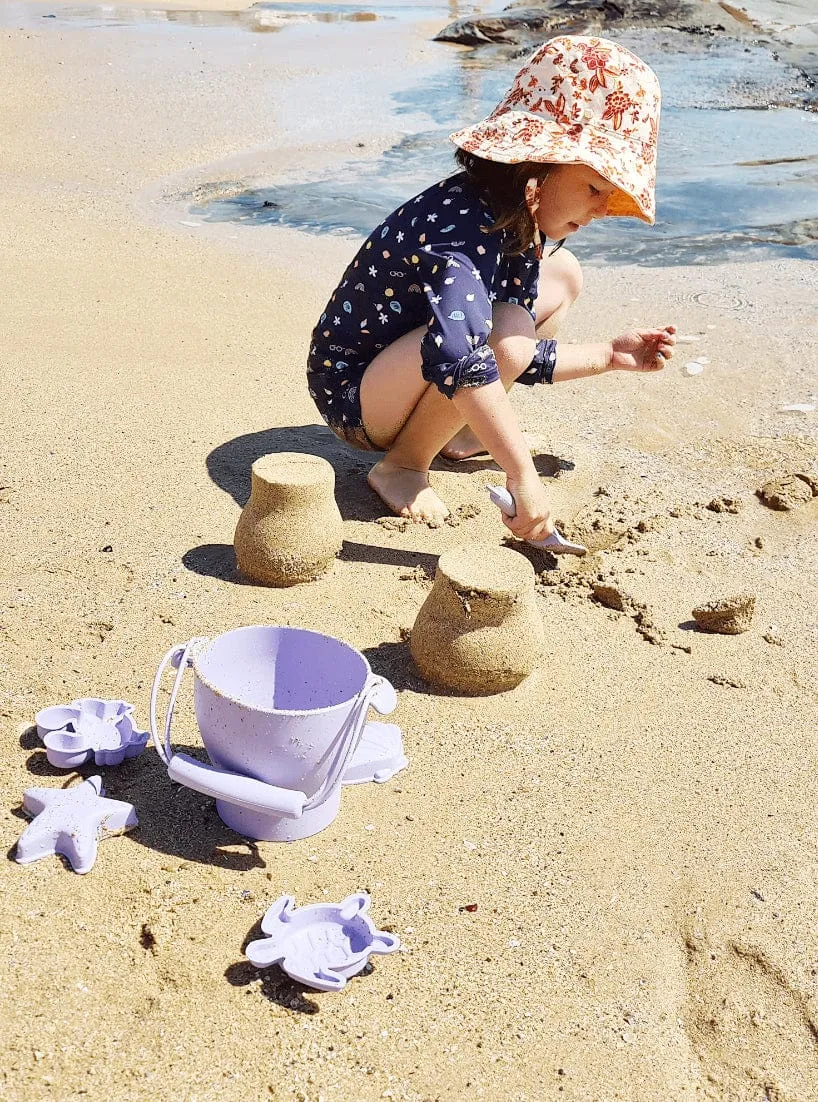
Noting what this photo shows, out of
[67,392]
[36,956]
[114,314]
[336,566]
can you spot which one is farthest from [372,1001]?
[114,314]

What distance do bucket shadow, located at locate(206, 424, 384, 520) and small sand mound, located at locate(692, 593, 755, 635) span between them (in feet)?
3.29

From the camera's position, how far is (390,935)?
180cm

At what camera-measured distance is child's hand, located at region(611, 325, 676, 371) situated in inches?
135

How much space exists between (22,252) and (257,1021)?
177 inches

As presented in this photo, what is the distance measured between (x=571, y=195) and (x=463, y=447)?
103 cm

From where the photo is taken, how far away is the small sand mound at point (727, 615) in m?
2.85

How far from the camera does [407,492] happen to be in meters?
3.34

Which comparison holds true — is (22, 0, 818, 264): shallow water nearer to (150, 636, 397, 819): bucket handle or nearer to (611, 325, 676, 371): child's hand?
(611, 325, 676, 371): child's hand

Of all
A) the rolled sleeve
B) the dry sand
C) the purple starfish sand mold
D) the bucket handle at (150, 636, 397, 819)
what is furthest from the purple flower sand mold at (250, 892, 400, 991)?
the rolled sleeve

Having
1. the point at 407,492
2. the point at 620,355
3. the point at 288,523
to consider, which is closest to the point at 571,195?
the point at 620,355

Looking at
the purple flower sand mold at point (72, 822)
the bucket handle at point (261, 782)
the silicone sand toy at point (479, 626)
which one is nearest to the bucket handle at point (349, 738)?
the bucket handle at point (261, 782)

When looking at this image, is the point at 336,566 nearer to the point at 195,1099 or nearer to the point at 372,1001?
the point at 372,1001

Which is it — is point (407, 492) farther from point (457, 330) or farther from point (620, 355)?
point (620, 355)

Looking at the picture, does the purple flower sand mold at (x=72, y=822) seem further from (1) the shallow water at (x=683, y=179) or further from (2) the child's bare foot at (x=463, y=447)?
(1) the shallow water at (x=683, y=179)
